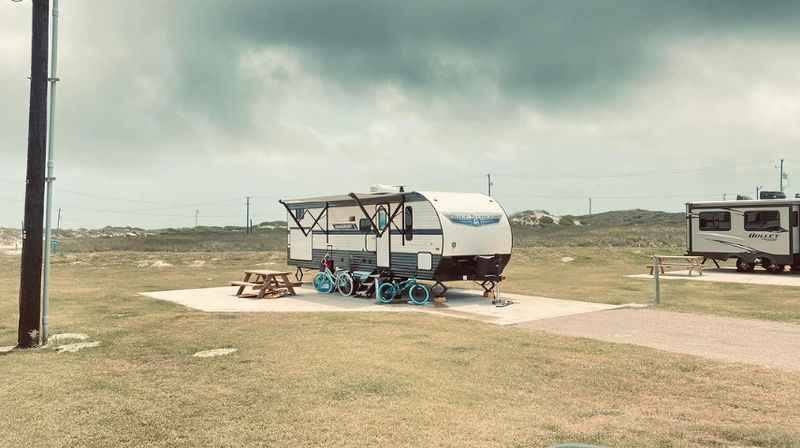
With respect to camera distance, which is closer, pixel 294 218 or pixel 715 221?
pixel 294 218

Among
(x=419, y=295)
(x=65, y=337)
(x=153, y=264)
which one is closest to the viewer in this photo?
(x=65, y=337)

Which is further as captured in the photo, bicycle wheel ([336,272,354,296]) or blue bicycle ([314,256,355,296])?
blue bicycle ([314,256,355,296])

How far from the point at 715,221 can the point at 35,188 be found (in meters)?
23.9

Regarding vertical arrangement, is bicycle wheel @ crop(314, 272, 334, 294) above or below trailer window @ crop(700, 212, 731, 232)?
below

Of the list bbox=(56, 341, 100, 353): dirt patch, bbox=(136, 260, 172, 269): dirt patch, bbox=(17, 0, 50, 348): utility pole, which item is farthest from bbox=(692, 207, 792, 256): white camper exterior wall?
bbox=(136, 260, 172, 269): dirt patch

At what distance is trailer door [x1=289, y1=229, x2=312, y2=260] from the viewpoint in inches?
773

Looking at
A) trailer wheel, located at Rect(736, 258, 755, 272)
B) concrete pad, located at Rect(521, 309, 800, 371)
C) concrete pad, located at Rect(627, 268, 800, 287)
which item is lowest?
concrete pad, located at Rect(521, 309, 800, 371)

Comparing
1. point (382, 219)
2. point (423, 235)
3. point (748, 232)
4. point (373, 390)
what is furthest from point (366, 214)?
point (748, 232)

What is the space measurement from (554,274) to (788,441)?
62.3ft

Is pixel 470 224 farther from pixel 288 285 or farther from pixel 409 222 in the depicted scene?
pixel 288 285

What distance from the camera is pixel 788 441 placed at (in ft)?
15.6

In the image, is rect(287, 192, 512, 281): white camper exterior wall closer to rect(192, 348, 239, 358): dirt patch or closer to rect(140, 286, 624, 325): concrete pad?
rect(140, 286, 624, 325): concrete pad

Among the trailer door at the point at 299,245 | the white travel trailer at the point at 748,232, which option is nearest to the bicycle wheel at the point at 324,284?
the trailer door at the point at 299,245

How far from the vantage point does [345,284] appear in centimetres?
1720
